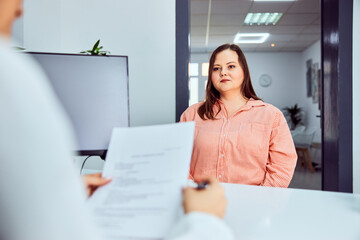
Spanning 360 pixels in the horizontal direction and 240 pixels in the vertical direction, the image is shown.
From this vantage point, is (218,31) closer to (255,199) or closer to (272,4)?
(272,4)

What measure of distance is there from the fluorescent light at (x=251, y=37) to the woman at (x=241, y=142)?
562 cm

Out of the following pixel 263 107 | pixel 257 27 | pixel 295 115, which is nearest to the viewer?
pixel 263 107

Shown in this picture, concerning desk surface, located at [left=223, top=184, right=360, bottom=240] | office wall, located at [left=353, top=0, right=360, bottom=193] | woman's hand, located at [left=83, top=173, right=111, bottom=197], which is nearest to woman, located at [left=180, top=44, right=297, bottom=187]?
desk surface, located at [left=223, top=184, right=360, bottom=240]

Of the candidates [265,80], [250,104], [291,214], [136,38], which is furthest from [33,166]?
[265,80]

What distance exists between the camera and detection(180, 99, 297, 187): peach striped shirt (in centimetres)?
167

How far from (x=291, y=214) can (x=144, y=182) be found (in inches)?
19.7

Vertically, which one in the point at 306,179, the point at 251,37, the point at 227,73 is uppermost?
the point at 251,37

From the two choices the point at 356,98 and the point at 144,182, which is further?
the point at 356,98

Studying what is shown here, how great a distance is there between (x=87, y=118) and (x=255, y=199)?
705 millimetres

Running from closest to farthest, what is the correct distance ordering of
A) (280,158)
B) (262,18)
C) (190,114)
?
(280,158), (190,114), (262,18)

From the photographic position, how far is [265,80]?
370 inches

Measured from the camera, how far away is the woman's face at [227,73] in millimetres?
1867

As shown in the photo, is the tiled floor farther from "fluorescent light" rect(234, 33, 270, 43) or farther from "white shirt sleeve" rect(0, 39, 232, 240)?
"white shirt sleeve" rect(0, 39, 232, 240)

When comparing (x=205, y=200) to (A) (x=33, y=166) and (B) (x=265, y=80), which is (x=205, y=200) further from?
(B) (x=265, y=80)
